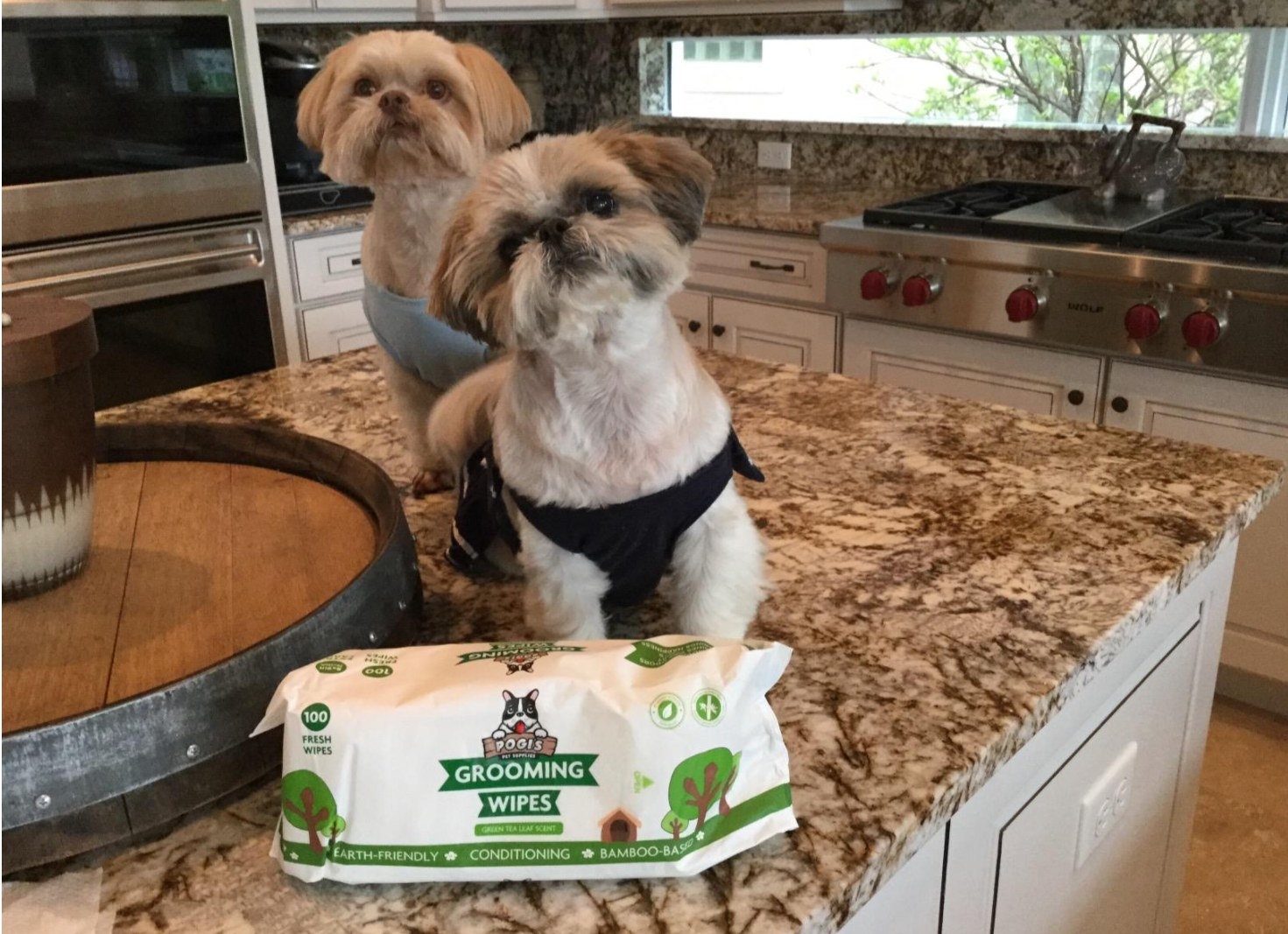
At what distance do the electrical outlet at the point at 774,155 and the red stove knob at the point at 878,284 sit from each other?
104cm

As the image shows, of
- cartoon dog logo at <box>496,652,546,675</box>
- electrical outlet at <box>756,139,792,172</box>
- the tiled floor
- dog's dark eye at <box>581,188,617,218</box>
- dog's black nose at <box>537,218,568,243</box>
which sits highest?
dog's dark eye at <box>581,188,617,218</box>

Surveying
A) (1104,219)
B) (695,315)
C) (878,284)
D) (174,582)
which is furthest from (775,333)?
(174,582)

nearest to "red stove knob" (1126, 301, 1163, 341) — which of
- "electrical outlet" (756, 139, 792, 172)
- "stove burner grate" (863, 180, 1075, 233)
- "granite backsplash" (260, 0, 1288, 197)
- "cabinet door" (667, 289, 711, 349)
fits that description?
"stove burner grate" (863, 180, 1075, 233)

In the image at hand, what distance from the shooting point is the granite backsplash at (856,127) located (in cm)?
250

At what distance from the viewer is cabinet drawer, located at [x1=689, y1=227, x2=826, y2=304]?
2.61m

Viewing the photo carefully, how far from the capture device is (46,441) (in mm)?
726

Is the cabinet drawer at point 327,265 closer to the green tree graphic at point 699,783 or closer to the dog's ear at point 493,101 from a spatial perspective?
the dog's ear at point 493,101

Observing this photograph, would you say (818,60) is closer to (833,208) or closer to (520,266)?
(833,208)

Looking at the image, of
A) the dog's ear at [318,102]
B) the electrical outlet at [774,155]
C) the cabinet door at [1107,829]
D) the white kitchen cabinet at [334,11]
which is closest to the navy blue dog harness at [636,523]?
the cabinet door at [1107,829]

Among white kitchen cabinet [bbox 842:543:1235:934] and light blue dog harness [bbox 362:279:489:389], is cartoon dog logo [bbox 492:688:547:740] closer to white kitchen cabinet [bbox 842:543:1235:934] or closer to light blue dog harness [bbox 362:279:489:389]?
white kitchen cabinet [bbox 842:543:1235:934]

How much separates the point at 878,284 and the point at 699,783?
1978 mm

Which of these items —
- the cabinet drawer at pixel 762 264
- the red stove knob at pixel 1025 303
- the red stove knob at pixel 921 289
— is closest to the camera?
the red stove knob at pixel 1025 303

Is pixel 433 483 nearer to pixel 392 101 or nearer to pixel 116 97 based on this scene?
pixel 392 101

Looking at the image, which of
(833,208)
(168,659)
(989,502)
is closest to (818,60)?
(833,208)
